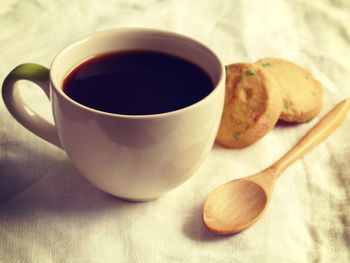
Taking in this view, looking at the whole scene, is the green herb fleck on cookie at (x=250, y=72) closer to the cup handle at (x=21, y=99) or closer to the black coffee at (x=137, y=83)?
the black coffee at (x=137, y=83)

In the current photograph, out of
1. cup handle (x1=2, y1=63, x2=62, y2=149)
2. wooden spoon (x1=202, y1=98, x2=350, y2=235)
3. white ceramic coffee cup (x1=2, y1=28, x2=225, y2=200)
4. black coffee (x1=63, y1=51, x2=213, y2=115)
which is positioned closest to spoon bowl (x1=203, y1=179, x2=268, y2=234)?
wooden spoon (x1=202, y1=98, x2=350, y2=235)

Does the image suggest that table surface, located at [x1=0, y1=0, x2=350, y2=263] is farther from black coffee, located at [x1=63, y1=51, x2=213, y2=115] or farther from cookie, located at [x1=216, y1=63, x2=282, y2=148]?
black coffee, located at [x1=63, y1=51, x2=213, y2=115]

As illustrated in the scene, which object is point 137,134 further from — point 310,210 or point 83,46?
point 310,210

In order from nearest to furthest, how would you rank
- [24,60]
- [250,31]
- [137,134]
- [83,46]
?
[137,134] < [83,46] < [24,60] < [250,31]

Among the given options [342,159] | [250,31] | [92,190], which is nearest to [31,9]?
[250,31]

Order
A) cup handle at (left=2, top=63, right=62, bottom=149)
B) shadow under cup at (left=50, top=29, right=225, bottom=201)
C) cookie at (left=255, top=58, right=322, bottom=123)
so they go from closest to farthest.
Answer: shadow under cup at (left=50, top=29, right=225, bottom=201)
cup handle at (left=2, top=63, right=62, bottom=149)
cookie at (left=255, top=58, right=322, bottom=123)

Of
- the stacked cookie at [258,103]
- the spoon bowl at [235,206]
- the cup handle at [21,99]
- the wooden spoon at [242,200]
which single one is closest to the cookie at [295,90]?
the stacked cookie at [258,103]

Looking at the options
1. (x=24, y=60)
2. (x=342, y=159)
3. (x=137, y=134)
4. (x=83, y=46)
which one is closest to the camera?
(x=137, y=134)
